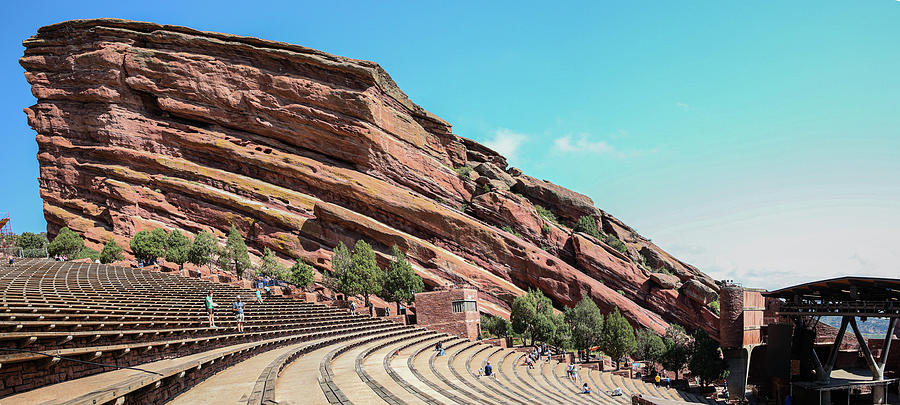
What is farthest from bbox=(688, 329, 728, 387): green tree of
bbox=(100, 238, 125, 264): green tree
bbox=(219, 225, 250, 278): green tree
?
bbox=(100, 238, 125, 264): green tree

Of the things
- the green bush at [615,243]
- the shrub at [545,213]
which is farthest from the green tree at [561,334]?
the shrub at [545,213]

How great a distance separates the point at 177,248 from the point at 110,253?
18.7 ft

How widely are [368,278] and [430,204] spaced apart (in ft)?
46.9

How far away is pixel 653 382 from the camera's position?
1395 inches

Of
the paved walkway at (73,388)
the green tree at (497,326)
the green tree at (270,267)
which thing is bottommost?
the green tree at (497,326)

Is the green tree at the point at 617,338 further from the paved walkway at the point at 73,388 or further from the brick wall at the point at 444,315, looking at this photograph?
the paved walkway at the point at 73,388

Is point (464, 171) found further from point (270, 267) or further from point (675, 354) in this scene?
point (675, 354)

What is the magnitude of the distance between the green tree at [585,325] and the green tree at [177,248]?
33.8 m

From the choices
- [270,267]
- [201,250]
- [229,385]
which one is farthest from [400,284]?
[229,385]

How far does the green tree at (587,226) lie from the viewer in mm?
60469

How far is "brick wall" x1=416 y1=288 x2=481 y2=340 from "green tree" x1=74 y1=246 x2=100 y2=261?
101 ft

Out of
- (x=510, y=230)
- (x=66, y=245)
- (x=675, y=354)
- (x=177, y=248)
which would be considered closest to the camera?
(x=675, y=354)

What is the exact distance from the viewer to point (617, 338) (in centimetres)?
3944

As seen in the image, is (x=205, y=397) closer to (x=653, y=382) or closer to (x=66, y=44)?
(x=653, y=382)
